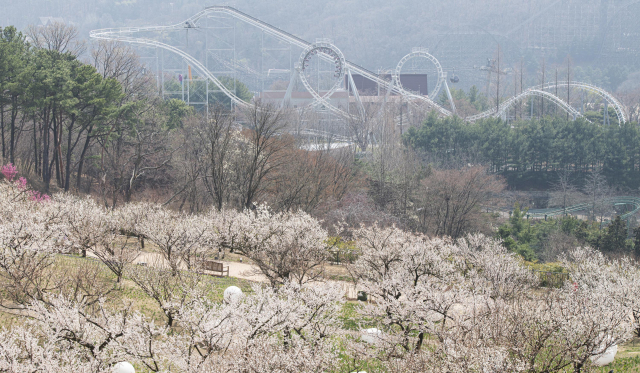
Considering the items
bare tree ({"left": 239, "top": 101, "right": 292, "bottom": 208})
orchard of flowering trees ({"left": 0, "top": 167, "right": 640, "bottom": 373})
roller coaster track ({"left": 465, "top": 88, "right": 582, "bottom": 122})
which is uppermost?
roller coaster track ({"left": 465, "top": 88, "right": 582, "bottom": 122})

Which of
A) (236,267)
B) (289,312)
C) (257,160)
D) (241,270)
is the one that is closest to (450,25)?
(257,160)

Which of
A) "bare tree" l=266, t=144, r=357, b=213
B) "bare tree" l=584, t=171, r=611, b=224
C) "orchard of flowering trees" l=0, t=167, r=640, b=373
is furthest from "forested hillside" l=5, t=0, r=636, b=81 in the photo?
"orchard of flowering trees" l=0, t=167, r=640, b=373

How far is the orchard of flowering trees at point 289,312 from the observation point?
9.47 m

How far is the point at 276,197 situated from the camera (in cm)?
3081

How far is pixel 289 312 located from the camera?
11094 mm

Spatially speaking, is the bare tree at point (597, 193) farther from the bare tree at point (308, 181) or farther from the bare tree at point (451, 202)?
the bare tree at point (308, 181)

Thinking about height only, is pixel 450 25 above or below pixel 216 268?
above

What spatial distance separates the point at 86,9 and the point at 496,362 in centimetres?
15967

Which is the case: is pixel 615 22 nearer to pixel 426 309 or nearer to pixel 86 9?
pixel 86 9

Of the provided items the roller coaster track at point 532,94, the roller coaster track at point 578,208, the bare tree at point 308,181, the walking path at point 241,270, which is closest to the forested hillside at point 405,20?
the roller coaster track at point 532,94

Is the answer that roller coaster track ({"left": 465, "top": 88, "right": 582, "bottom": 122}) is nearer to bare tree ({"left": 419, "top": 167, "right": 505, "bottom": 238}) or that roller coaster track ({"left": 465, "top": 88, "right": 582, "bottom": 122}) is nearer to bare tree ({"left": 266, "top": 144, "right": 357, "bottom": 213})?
bare tree ({"left": 419, "top": 167, "right": 505, "bottom": 238})

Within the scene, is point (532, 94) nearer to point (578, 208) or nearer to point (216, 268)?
point (578, 208)

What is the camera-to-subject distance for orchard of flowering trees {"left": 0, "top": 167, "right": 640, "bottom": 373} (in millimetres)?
9469

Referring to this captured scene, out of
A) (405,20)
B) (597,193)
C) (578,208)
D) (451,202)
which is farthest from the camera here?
(405,20)
